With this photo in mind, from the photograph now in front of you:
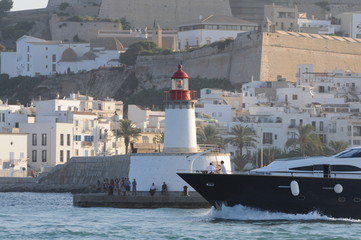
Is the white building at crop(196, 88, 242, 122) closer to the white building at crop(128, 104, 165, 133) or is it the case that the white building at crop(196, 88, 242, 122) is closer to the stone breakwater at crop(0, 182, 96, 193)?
the white building at crop(128, 104, 165, 133)

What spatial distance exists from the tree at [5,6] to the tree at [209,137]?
213 feet

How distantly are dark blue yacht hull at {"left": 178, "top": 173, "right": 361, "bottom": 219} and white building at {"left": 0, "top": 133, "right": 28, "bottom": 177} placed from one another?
27.7 meters

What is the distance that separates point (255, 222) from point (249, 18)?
8485cm

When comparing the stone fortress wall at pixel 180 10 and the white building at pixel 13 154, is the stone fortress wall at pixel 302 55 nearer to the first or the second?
the stone fortress wall at pixel 180 10

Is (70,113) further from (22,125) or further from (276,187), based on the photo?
(276,187)

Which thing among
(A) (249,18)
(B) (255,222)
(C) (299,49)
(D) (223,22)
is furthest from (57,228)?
(A) (249,18)

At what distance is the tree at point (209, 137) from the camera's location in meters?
64.4

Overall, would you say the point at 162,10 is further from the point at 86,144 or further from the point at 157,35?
the point at 86,144

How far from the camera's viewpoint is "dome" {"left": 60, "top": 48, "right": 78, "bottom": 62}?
10950 centimetres

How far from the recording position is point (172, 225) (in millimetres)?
37938

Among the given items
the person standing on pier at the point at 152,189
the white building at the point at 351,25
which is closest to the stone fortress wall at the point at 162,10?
the white building at the point at 351,25

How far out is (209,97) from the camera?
82438mm

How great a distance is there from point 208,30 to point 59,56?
1060 centimetres

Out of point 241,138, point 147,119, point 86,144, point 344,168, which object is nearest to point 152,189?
point 344,168
